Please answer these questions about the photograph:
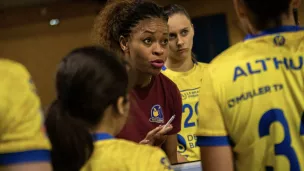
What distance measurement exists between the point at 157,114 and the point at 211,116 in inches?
24.3

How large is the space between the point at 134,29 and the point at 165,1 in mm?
3084

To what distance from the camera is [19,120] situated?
75cm

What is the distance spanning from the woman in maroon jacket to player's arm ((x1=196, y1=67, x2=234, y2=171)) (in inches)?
17.4

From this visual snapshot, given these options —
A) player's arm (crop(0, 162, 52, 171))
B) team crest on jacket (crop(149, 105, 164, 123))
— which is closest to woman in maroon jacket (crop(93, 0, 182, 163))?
team crest on jacket (crop(149, 105, 164, 123))

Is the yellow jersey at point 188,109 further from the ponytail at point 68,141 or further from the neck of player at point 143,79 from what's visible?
the ponytail at point 68,141

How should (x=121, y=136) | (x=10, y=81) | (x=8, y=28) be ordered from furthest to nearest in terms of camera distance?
(x=8, y=28) < (x=121, y=136) < (x=10, y=81)

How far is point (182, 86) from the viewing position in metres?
1.92

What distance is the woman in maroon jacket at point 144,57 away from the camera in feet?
4.88

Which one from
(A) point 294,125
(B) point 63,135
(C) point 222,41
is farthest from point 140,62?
(C) point 222,41

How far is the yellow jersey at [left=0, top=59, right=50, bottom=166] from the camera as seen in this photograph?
2.48 ft

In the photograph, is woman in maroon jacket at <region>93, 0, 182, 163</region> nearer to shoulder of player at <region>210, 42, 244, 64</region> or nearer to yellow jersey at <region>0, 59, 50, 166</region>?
shoulder of player at <region>210, 42, 244, 64</region>

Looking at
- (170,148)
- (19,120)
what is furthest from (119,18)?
(19,120)

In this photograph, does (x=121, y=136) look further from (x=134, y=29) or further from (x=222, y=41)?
(x=222, y=41)

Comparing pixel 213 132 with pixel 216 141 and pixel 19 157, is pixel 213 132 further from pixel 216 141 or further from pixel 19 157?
pixel 19 157
